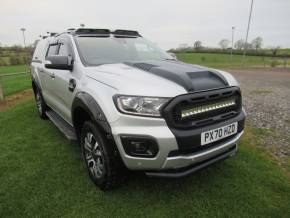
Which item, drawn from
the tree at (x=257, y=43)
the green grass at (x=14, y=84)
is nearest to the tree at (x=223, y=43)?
the tree at (x=257, y=43)

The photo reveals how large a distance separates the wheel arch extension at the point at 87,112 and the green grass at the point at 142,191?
74cm

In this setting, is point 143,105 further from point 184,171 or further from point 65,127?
point 65,127

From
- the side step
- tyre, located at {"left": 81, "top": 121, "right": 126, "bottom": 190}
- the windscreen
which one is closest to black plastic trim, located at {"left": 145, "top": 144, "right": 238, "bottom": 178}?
tyre, located at {"left": 81, "top": 121, "right": 126, "bottom": 190}

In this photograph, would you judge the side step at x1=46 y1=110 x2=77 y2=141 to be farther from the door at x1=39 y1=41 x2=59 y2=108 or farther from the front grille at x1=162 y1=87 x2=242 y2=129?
the front grille at x1=162 y1=87 x2=242 y2=129

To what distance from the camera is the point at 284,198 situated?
2709 mm


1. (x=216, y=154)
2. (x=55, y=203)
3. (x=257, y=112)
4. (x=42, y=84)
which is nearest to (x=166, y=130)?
(x=216, y=154)

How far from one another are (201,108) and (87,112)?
49.1 inches

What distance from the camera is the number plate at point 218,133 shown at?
235 centimetres

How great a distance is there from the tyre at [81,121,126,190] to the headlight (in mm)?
414

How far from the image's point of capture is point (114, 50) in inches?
142

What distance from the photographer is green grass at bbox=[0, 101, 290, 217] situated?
8.25ft

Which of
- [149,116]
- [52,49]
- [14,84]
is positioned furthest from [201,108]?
[14,84]

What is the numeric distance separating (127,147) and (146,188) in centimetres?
92

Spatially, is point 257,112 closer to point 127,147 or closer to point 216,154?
point 216,154
